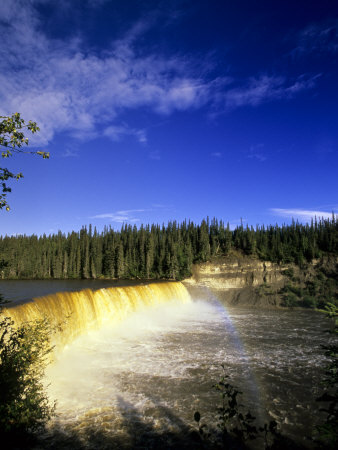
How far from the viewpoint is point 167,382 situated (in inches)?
467

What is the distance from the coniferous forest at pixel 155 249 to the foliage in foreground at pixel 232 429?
47.2 meters

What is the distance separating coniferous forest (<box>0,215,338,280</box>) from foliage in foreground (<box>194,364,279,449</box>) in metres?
47.2

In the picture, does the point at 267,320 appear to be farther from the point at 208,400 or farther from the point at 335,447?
the point at 335,447

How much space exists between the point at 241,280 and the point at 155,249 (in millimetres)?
31554

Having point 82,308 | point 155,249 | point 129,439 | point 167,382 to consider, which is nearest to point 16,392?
point 129,439

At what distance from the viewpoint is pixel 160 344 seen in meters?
17.7

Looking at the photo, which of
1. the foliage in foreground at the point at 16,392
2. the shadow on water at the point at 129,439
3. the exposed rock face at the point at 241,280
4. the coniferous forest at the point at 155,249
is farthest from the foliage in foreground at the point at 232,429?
the coniferous forest at the point at 155,249

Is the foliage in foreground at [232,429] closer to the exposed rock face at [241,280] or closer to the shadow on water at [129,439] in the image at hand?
the shadow on water at [129,439]

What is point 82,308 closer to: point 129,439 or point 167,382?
point 167,382

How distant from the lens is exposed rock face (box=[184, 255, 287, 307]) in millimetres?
43934

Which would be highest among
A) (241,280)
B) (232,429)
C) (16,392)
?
(16,392)

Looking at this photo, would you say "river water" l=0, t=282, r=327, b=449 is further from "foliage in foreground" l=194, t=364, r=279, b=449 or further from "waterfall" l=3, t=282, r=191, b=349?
"waterfall" l=3, t=282, r=191, b=349

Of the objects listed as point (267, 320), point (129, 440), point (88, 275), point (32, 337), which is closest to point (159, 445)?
point (129, 440)

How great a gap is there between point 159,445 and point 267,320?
24512 millimetres
